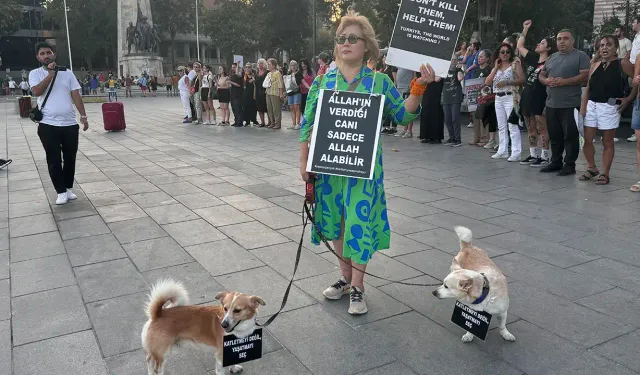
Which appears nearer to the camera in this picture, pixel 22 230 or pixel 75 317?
pixel 75 317

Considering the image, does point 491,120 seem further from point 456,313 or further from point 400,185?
point 456,313

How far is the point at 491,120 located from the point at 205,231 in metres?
6.69

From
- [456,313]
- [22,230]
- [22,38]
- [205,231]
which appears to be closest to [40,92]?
[22,230]

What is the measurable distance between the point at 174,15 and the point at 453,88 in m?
62.1

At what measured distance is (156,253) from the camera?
15.6 ft

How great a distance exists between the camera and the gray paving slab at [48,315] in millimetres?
3328

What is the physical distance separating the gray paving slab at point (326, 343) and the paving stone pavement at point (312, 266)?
0.01 m

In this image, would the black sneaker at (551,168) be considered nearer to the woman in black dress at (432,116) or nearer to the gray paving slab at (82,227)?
the woman in black dress at (432,116)

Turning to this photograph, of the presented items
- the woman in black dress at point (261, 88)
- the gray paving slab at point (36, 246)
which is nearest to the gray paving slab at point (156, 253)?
the gray paving slab at point (36, 246)

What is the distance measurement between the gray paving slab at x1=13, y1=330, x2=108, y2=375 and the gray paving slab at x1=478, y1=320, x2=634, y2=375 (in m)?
2.33

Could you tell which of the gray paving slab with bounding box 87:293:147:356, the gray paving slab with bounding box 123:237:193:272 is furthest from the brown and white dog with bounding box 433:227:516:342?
the gray paving slab with bounding box 123:237:193:272

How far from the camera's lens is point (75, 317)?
139 inches

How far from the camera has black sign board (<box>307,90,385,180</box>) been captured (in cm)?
334

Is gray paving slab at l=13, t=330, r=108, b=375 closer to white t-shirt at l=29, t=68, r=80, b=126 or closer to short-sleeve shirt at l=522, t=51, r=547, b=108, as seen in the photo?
white t-shirt at l=29, t=68, r=80, b=126
